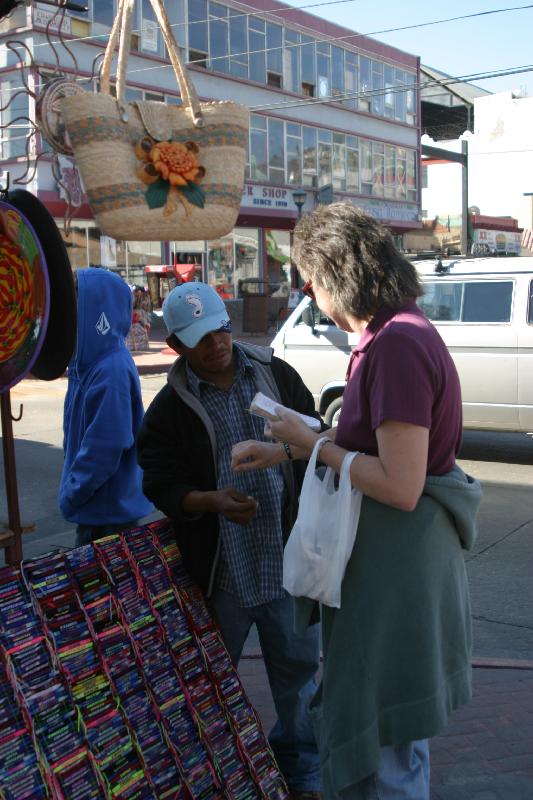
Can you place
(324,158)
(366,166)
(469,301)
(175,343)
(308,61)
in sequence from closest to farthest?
(175,343) < (469,301) < (308,61) < (324,158) < (366,166)

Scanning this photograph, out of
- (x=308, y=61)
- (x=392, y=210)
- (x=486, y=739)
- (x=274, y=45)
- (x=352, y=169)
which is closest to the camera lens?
(x=486, y=739)

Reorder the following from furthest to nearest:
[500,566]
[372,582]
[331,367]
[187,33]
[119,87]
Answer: [187,33] < [331,367] < [500,566] < [119,87] < [372,582]

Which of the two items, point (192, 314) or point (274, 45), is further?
point (274, 45)

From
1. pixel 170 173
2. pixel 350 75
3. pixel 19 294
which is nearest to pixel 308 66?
pixel 350 75

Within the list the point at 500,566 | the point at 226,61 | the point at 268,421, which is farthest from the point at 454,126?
the point at 268,421

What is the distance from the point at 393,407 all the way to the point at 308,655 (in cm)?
116

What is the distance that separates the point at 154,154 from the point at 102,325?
0.65 metres

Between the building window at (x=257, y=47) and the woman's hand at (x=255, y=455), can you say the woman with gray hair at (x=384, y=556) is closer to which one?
the woman's hand at (x=255, y=455)

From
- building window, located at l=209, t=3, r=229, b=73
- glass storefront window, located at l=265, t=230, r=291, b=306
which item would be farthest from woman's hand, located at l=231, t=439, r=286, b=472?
glass storefront window, located at l=265, t=230, r=291, b=306

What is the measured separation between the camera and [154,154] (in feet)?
10.5

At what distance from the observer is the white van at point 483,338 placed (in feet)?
28.7

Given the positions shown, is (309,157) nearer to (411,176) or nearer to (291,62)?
(291,62)

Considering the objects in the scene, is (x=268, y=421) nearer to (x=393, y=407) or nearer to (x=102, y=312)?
(x=393, y=407)

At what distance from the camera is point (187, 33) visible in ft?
97.3
